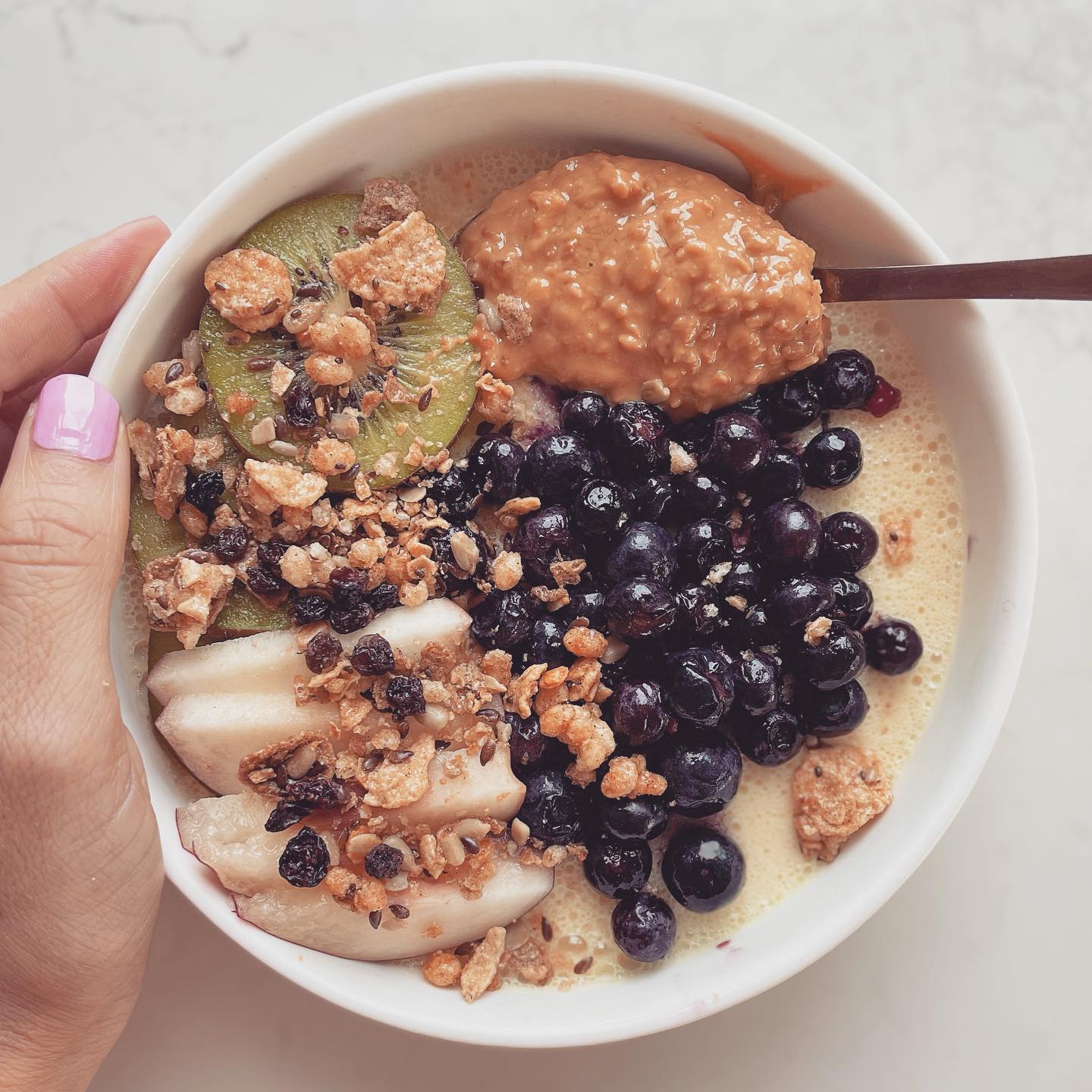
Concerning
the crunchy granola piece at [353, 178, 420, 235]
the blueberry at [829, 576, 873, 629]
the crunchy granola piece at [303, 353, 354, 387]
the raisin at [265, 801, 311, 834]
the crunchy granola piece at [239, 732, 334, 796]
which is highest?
the crunchy granola piece at [353, 178, 420, 235]

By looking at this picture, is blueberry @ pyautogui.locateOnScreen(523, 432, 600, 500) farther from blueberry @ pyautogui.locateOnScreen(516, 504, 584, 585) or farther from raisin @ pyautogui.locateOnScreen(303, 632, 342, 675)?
raisin @ pyautogui.locateOnScreen(303, 632, 342, 675)

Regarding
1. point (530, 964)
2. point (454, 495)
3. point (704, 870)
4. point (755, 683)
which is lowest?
point (530, 964)

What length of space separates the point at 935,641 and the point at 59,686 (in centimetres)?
118

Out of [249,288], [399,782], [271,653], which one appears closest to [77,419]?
[249,288]

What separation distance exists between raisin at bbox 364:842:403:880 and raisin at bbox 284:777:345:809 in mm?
78

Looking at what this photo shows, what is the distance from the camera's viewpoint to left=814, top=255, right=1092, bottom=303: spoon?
127cm

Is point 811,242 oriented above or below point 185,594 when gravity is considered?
above

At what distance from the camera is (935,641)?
1.49 meters

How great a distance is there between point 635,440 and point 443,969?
770 mm

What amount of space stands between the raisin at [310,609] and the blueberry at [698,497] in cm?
50

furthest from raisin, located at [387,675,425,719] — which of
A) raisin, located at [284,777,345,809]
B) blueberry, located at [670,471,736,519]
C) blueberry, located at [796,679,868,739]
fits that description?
blueberry, located at [796,679,868,739]

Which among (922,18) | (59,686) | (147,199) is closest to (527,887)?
(59,686)

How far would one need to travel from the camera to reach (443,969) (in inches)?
54.8

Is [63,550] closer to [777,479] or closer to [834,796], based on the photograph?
[777,479]
